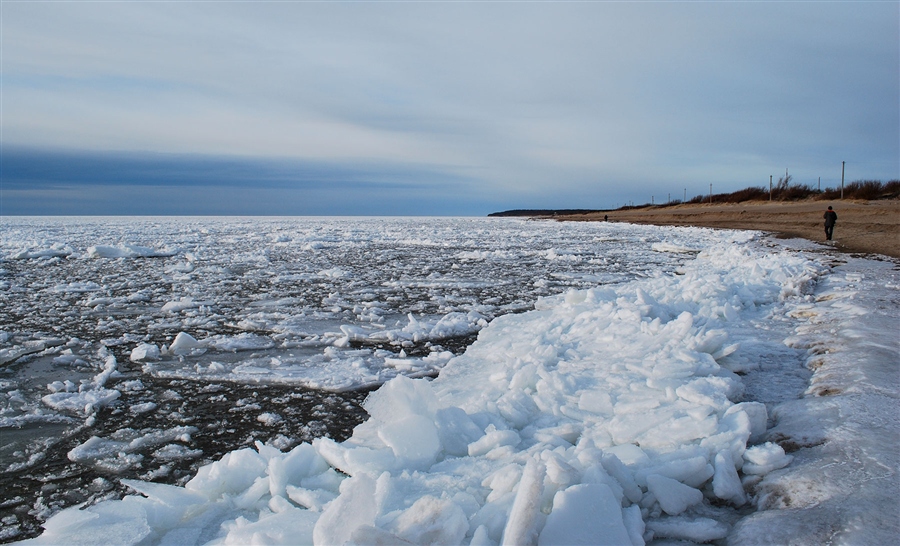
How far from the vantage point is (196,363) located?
382 centimetres

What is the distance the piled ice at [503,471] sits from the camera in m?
1.63

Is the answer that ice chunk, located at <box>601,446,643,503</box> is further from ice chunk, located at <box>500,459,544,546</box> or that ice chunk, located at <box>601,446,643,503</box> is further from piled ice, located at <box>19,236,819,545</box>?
ice chunk, located at <box>500,459,544,546</box>

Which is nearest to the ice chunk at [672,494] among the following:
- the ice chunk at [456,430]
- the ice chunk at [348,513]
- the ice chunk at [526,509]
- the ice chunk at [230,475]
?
the ice chunk at [526,509]

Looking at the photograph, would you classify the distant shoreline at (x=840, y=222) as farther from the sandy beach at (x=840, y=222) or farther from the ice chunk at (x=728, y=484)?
the ice chunk at (x=728, y=484)

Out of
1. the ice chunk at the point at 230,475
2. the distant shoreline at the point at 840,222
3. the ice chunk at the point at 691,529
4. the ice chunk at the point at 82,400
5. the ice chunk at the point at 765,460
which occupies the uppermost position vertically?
the distant shoreline at the point at 840,222

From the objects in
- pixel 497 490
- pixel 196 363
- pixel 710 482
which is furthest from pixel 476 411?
pixel 196 363

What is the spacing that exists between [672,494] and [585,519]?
431 millimetres

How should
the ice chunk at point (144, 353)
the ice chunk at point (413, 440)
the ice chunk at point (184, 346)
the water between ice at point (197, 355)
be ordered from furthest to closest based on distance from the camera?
the ice chunk at point (184, 346) → the ice chunk at point (144, 353) → the water between ice at point (197, 355) → the ice chunk at point (413, 440)

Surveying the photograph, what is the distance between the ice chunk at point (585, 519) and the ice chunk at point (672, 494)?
234 millimetres

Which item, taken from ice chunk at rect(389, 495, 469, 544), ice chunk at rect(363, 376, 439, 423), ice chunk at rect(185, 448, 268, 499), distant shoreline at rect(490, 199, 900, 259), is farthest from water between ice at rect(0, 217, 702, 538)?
distant shoreline at rect(490, 199, 900, 259)

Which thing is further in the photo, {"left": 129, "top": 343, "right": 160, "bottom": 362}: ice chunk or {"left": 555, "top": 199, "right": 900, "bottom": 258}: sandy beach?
{"left": 555, "top": 199, "right": 900, "bottom": 258}: sandy beach

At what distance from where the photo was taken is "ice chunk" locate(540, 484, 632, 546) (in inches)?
61.3

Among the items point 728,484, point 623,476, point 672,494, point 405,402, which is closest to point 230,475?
point 405,402

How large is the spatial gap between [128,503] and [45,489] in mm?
600
